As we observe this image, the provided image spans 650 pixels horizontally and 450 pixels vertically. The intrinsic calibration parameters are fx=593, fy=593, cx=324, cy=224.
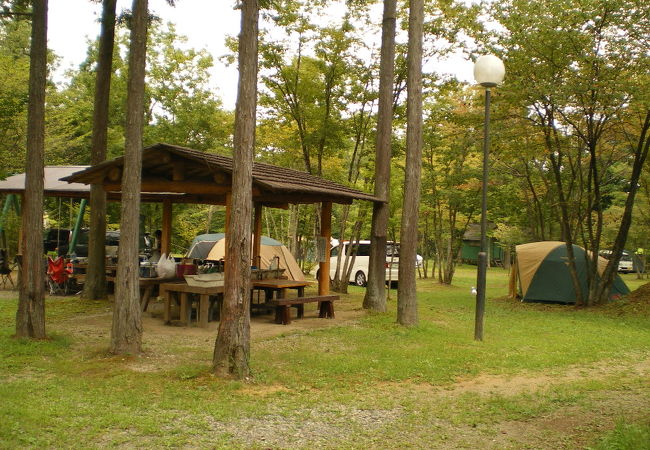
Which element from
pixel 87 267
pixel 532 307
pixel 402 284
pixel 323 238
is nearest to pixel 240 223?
pixel 402 284

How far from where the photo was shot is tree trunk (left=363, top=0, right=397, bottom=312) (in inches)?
480

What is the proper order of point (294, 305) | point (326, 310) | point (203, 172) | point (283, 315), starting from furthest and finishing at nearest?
1. point (326, 310)
2. point (294, 305)
3. point (283, 315)
4. point (203, 172)

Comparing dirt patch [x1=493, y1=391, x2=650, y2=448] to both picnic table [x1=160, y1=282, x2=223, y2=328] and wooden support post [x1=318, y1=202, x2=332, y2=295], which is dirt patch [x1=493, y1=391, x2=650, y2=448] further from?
wooden support post [x1=318, y1=202, x2=332, y2=295]

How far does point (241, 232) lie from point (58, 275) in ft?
30.2

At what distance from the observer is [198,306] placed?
10.3 metres

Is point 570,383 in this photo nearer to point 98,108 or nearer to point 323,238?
point 323,238

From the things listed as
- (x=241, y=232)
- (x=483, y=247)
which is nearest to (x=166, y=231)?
(x=483, y=247)

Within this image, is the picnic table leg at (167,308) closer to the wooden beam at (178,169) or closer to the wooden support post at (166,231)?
the wooden beam at (178,169)

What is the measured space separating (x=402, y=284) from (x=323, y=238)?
2146 mm

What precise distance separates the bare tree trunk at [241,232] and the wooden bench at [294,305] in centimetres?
405

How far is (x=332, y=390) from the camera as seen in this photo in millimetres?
6145

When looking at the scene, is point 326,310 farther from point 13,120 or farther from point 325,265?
point 13,120

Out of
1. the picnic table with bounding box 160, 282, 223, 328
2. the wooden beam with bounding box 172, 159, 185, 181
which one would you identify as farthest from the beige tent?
the wooden beam with bounding box 172, 159, 185, 181

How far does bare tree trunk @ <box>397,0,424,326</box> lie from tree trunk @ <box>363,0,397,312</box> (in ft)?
5.90
